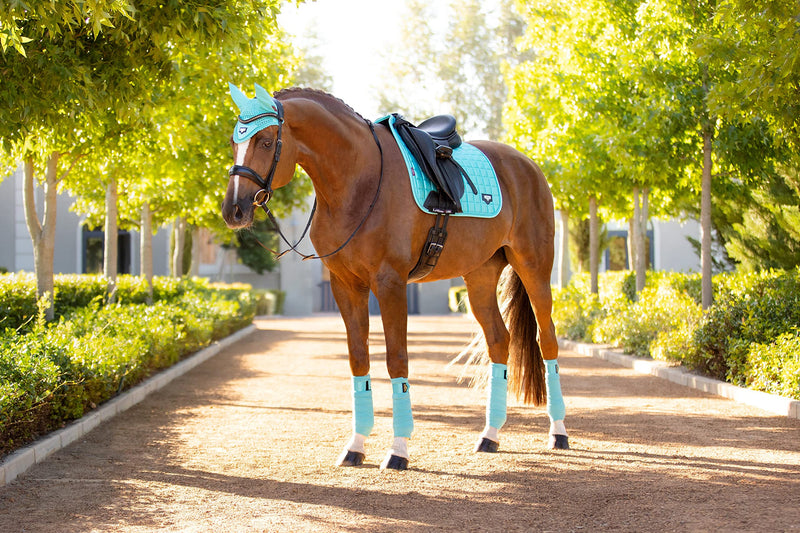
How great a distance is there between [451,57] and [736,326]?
30.3m

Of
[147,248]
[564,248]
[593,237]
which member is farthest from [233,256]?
[593,237]

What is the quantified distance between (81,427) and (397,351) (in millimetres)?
3112

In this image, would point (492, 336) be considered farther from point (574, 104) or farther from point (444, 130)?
point (574, 104)

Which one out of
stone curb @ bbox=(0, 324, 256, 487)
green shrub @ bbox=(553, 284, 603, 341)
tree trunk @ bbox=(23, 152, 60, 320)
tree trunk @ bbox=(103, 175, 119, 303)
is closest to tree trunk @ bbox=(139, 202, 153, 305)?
tree trunk @ bbox=(103, 175, 119, 303)

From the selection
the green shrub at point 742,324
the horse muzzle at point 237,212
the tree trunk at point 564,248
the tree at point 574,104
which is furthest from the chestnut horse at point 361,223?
the tree trunk at point 564,248

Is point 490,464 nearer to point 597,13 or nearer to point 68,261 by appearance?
point 597,13

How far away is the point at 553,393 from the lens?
6031 mm

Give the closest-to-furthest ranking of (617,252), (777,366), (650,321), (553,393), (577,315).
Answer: (553,393) → (777,366) → (650,321) → (577,315) → (617,252)

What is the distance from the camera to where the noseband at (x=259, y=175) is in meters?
4.59

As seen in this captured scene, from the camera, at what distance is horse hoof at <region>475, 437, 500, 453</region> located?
5.73 m

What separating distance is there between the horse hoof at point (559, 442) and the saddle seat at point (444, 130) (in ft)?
7.41

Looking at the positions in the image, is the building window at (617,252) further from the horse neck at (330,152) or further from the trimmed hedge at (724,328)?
the horse neck at (330,152)

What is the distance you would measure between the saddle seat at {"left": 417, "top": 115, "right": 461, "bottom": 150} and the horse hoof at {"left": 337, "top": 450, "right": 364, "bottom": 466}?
2.26m

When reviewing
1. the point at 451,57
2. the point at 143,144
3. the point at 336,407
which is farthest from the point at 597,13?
the point at 451,57
